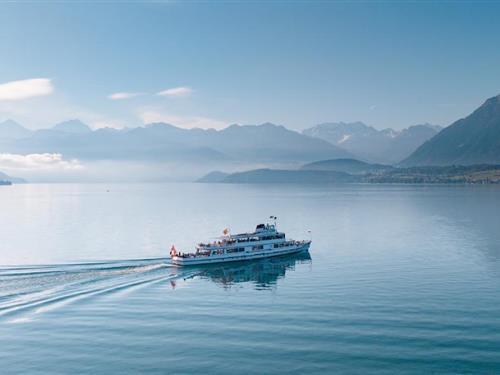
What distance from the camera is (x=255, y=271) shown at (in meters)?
102

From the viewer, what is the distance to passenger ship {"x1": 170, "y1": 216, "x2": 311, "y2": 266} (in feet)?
343

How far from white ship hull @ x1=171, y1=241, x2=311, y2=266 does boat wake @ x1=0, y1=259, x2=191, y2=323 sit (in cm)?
325

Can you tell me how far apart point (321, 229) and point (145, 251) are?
6963cm

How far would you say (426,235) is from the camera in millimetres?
146125

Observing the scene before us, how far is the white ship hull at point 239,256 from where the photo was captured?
101938mm

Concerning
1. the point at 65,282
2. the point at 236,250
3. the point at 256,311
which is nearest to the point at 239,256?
the point at 236,250

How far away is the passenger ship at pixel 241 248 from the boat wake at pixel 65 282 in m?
5.72

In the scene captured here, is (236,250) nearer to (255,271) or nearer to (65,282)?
(255,271)

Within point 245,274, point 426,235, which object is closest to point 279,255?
point 245,274

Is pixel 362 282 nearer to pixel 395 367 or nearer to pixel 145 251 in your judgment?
pixel 395 367

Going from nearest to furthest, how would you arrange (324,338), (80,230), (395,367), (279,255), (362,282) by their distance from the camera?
(395,367) → (324,338) → (362,282) → (279,255) → (80,230)

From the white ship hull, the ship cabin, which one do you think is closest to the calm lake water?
the white ship hull

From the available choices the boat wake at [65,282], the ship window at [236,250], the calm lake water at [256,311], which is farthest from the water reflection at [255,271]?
the boat wake at [65,282]

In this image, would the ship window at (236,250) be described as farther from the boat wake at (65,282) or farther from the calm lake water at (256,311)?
the boat wake at (65,282)
